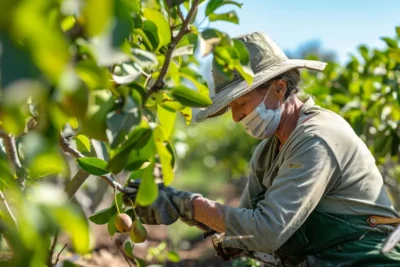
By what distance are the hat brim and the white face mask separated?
0.32 feet

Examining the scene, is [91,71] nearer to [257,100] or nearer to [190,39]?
[190,39]

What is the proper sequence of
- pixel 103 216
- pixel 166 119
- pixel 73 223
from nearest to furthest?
pixel 73 223 → pixel 166 119 → pixel 103 216

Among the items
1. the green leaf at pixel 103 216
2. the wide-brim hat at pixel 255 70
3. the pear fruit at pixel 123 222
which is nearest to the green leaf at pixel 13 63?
the pear fruit at pixel 123 222

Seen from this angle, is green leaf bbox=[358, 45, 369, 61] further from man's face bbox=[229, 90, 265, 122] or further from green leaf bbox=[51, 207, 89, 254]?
green leaf bbox=[51, 207, 89, 254]

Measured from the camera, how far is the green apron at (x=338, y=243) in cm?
244

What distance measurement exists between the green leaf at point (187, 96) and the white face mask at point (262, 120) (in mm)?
815

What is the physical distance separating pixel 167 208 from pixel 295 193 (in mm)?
413

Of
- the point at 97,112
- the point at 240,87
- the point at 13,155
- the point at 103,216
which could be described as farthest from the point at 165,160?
the point at 240,87

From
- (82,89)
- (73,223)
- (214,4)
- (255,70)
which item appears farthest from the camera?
(255,70)

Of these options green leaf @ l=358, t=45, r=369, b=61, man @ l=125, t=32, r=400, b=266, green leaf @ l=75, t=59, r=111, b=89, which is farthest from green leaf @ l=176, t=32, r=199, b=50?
green leaf @ l=358, t=45, r=369, b=61

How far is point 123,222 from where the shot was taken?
206cm

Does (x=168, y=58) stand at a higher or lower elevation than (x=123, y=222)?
higher

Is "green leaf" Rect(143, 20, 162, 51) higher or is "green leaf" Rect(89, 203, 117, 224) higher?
"green leaf" Rect(143, 20, 162, 51)

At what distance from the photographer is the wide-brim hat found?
2484 mm
